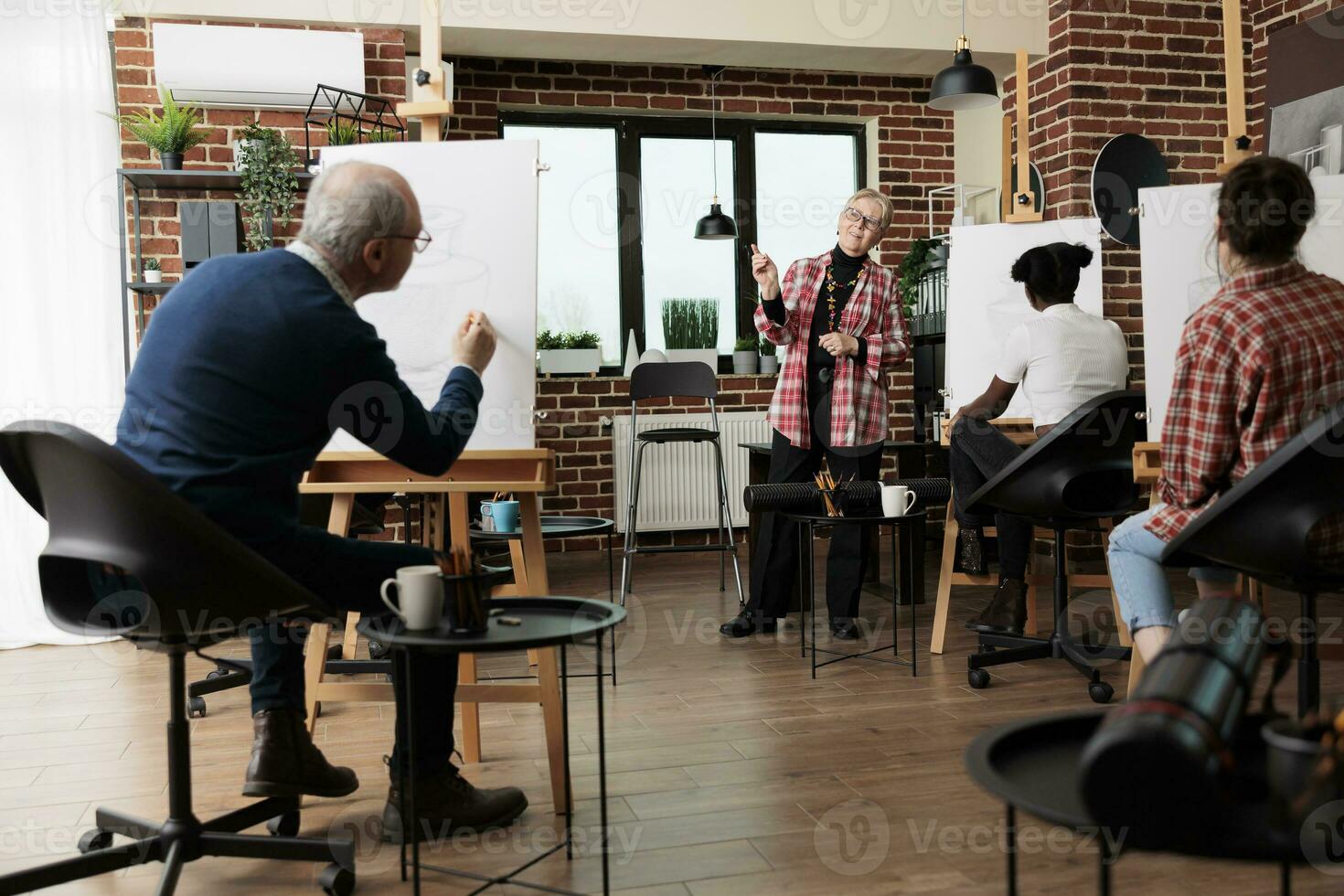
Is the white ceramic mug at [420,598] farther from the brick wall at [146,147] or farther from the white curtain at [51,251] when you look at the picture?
the brick wall at [146,147]

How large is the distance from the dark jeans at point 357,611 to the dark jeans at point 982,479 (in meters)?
1.99

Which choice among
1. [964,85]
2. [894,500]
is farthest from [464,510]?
[964,85]

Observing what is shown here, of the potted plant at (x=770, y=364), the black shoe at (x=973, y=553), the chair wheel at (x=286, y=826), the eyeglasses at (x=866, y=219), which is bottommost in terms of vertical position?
the chair wheel at (x=286, y=826)

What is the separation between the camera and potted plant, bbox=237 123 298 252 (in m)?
4.29

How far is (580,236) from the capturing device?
6098mm

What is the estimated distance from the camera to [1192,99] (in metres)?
5.19

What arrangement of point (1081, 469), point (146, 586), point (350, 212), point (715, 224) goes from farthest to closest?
point (715, 224) → point (1081, 469) → point (350, 212) → point (146, 586)

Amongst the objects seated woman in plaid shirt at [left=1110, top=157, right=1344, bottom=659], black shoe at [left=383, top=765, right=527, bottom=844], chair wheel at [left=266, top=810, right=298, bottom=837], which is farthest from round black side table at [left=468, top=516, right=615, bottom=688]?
seated woman in plaid shirt at [left=1110, top=157, right=1344, bottom=659]

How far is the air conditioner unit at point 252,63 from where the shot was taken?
14.1 feet

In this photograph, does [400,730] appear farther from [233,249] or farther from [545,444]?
[545,444]

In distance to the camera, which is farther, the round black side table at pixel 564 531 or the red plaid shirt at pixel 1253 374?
the round black side table at pixel 564 531

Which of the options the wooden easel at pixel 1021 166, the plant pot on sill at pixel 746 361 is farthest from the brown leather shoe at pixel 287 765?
the plant pot on sill at pixel 746 361

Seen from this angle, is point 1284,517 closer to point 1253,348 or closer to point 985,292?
point 1253,348

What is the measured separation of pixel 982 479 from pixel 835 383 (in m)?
0.59
